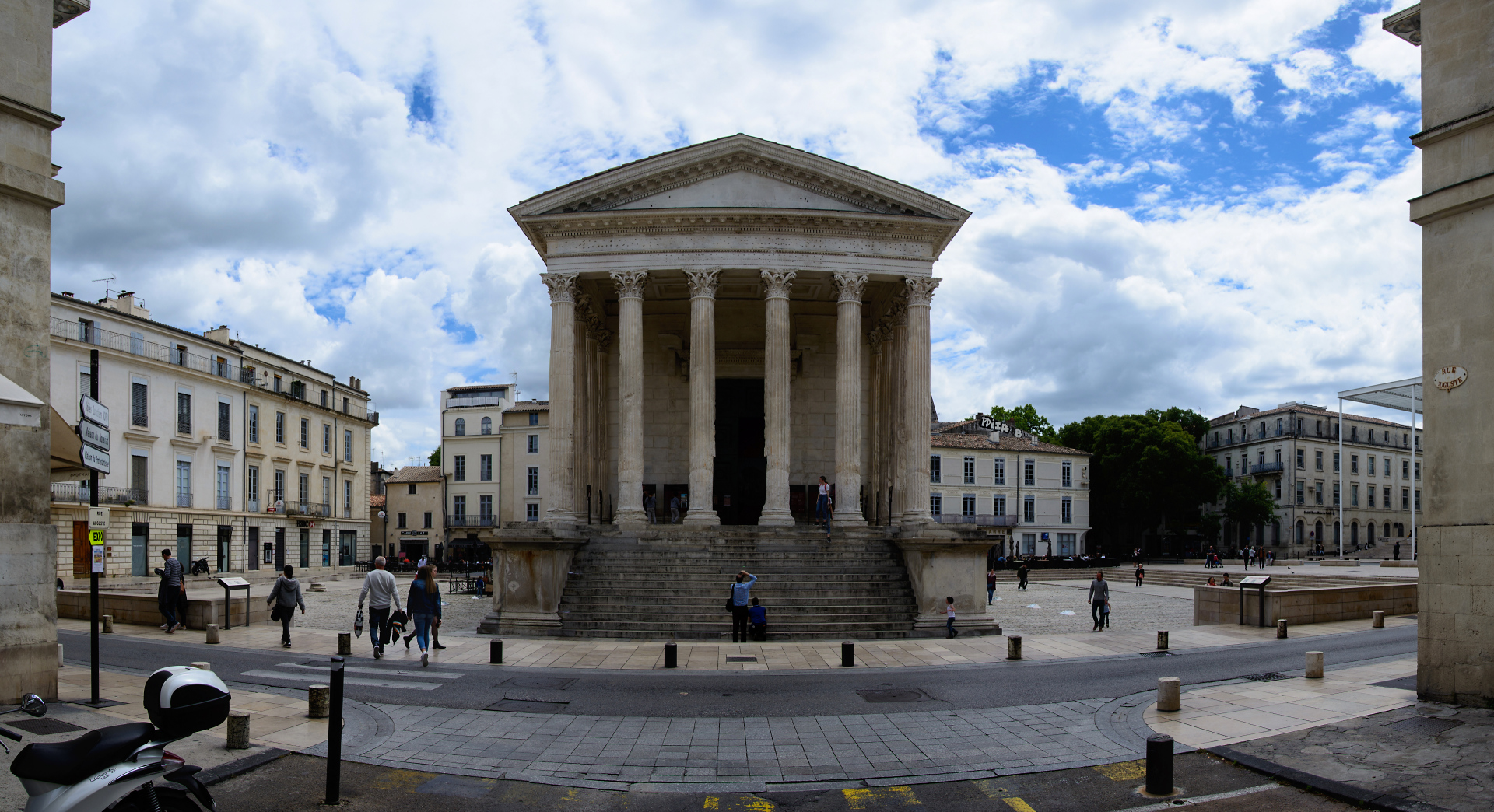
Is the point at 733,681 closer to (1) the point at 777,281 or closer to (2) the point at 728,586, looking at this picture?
(2) the point at 728,586

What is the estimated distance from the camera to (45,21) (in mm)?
11391

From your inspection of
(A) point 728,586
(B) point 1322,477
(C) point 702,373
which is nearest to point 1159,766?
(A) point 728,586

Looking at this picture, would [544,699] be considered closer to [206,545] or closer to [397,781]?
[397,781]

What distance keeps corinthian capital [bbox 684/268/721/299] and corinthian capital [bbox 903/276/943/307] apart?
19.1ft

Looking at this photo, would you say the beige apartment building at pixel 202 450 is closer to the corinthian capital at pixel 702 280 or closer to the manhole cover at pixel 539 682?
the corinthian capital at pixel 702 280

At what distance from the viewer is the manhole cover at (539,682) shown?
14.5m

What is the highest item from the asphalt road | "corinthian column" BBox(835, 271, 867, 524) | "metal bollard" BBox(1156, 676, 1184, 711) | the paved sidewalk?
"corinthian column" BBox(835, 271, 867, 524)

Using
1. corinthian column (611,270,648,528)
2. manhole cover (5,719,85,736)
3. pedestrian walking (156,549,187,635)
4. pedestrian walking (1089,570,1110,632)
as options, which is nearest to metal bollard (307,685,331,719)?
manhole cover (5,719,85,736)

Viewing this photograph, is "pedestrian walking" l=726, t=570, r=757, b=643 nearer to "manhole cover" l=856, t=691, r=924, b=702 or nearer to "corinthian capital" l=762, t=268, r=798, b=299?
"manhole cover" l=856, t=691, r=924, b=702

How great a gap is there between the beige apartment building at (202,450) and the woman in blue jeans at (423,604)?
29458mm

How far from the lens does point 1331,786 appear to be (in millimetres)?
8641

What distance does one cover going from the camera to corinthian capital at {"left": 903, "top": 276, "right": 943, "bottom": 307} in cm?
2820

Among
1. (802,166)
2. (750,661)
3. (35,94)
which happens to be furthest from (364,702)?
(802,166)

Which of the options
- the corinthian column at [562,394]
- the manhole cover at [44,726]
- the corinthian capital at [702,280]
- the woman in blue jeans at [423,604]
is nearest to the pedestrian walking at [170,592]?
the woman in blue jeans at [423,604]
